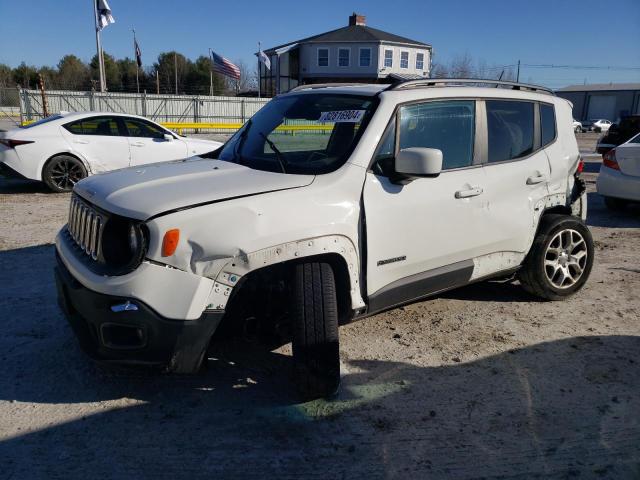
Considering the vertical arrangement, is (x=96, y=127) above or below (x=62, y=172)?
above

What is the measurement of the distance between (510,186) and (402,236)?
122 cm

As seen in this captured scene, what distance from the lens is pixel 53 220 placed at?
750cm

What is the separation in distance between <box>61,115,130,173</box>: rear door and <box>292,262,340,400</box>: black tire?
793 cm

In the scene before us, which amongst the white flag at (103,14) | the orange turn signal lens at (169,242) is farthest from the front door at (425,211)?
the white flag at (103,14)

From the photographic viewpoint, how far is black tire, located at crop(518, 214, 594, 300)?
14.4ft

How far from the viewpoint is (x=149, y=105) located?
29812mm

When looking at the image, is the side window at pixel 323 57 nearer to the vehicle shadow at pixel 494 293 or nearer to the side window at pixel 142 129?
the side window at pixel 142 129

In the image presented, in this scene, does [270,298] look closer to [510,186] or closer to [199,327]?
[199,327]

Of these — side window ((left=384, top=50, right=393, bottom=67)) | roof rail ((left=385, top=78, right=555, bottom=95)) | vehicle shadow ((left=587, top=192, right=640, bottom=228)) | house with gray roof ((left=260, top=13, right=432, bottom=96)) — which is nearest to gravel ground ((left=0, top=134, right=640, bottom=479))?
roof rail ((left=385, top=78, right=555, bottom=95))

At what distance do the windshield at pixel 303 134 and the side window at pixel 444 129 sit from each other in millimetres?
305

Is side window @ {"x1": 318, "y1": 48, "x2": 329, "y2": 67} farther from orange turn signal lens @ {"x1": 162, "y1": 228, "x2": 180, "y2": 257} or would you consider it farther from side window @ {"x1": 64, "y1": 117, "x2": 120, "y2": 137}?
orange turn signal lens @ {"x1": 162, "y1": 228, "x2": 180, "y2": 257}

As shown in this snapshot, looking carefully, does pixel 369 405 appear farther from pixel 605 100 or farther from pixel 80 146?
pixel 605 100

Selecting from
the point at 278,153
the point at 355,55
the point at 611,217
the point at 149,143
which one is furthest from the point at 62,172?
the point at 355,55

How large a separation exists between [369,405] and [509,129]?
8.28 feet
